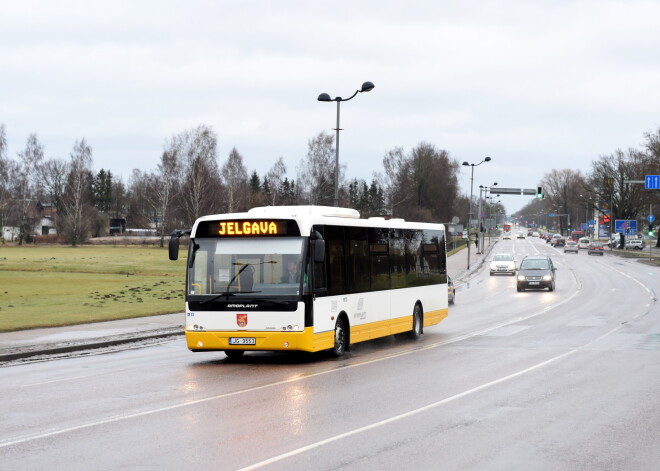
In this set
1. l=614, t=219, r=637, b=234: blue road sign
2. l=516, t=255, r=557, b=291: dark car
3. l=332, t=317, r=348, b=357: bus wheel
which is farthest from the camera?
l=614, t=219, r=637, b=234: blue road sign

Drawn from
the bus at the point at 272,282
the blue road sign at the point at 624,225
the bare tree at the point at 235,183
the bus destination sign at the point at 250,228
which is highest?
the bare tree at the point at 235,183

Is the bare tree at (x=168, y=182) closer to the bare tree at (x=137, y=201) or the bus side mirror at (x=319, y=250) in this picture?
the bare tree at (x=137, y=201)

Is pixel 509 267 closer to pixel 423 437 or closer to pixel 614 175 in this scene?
pixel 423 437

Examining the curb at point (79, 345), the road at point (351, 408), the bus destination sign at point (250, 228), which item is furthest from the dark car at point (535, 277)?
the bus destination sign at point (250, 228)

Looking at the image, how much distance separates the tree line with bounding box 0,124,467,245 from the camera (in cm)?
11006

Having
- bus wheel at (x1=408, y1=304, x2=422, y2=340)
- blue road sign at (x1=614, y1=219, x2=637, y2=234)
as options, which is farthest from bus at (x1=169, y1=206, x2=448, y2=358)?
blue road sign at (x1=614, y1=219, x2=637, y2=234)

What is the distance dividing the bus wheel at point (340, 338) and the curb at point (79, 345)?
18.5ft

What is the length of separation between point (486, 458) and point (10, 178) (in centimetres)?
12810

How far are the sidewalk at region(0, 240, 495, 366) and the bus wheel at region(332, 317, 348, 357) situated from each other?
561 cm

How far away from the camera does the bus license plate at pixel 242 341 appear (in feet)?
56.5

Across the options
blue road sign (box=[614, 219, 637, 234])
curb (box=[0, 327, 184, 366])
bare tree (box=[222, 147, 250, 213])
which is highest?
bare tree (box=[222, 147, 250, 213])

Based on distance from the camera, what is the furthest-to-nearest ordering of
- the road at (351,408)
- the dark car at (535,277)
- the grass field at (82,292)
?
the dark car at (535,277) → the grass field at (82,292) → the road at (351,408)

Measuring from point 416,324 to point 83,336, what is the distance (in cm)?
795

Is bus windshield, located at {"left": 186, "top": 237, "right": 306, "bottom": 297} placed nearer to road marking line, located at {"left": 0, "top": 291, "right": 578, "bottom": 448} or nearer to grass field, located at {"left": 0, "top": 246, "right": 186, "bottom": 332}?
road marking line, located at {"left": 0, "top": 291, "right": 578, "bottom": 448}
